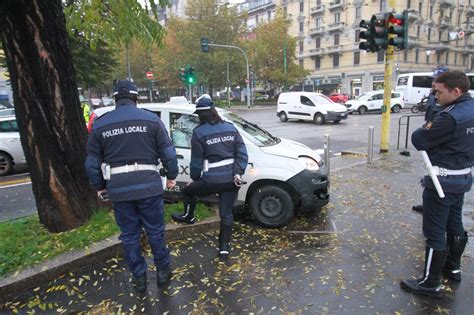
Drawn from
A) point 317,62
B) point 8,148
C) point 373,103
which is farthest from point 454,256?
point 317,62

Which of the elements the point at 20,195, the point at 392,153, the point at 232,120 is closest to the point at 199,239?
the point at 232,120

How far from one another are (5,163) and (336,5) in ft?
178

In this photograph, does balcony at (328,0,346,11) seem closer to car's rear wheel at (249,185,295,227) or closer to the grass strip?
car's rear wheel at (249,185,295,227)

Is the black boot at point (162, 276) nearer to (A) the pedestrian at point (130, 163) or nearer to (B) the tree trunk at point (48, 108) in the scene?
(A) the pedestrian at point (130, 163)

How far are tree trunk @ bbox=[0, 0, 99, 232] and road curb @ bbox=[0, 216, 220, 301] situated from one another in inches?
22.8

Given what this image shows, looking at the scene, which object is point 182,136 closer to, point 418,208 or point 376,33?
point 418,208

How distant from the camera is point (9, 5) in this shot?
3.65 m

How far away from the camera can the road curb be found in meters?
3.40

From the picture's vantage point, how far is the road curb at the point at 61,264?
340cm

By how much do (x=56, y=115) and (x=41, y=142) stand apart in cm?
34

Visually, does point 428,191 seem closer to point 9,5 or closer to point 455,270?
point 455,270

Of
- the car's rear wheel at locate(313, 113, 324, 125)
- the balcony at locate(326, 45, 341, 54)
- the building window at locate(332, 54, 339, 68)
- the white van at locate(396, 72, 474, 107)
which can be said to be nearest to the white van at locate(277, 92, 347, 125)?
the car's rear wheel at locate(313, 113, 324, 125)

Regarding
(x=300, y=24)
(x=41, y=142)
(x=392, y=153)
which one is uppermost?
(x=300, y=24)

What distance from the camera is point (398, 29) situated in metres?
9.21
